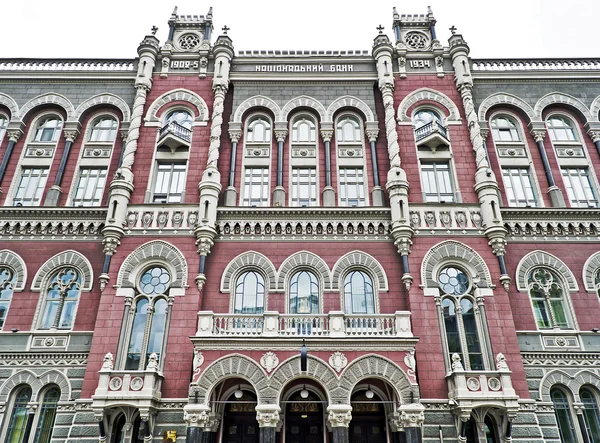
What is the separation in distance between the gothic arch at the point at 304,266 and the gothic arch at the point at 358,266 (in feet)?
1.33

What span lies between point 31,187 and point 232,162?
11.7 metres

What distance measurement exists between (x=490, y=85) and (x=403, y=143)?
763cm

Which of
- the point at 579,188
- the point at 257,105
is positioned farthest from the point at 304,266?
the point at 579,188

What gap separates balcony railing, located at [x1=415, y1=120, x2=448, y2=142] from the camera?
85.3 ft

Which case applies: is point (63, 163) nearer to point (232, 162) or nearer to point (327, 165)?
point (232, 162)

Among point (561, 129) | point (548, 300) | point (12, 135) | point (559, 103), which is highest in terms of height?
point (559, 103)

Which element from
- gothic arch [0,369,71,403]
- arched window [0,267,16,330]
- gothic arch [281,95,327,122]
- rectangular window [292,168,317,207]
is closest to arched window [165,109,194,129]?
gothic arch [281,95,327,122]

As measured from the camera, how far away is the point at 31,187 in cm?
2600

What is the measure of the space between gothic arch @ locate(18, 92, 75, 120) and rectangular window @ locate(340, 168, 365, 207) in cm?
1706

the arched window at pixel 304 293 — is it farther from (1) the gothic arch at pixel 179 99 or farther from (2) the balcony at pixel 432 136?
(1) the gothic arch at pixel 179 99

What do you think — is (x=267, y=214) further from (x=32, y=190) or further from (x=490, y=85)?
(x=490, y=85)

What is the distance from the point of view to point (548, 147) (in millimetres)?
26906

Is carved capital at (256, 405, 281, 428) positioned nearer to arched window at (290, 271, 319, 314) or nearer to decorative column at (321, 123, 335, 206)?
arched window at (290, 271, 319, 314)

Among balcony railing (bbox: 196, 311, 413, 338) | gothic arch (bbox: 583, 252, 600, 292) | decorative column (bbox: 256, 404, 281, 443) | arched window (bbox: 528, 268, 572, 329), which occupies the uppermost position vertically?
gothic arch (bbox: 583, 252, 600, 292)
